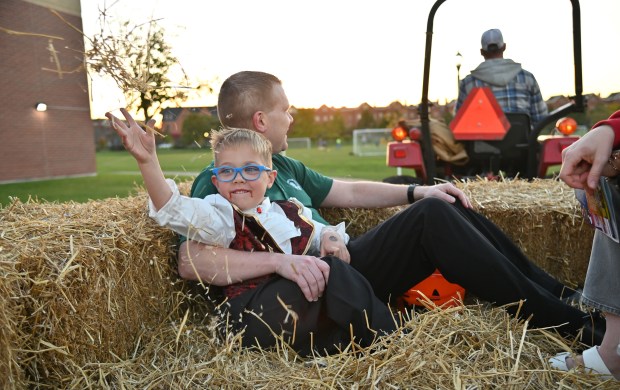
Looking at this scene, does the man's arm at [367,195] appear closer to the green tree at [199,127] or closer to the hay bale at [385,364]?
the green tree at [199,127]

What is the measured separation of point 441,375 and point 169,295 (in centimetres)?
118

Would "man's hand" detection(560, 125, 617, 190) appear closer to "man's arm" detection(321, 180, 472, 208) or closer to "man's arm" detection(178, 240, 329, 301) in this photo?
"man's arm" detection(178, 240, 329, 301)

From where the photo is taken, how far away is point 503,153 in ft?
16.6

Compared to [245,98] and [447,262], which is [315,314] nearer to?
[447,262]

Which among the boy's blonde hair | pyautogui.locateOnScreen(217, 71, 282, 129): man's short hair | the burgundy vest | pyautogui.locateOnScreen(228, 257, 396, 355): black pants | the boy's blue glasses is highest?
pyautogui.locateOnScreen(217, 71, 282, 129): man's short hair

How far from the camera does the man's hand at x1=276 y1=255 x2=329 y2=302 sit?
1974 mm

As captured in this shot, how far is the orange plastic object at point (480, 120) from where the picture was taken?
475cm

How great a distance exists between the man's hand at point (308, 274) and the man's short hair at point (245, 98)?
2.51 feet

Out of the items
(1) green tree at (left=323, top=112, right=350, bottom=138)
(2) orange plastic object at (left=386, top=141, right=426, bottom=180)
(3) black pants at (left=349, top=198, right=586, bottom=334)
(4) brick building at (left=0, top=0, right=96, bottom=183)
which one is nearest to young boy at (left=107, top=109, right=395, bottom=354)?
(3) black pants at (left=349, top=198, right=586, bottom=334)

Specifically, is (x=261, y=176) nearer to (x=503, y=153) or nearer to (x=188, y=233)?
(x=188, y=233)

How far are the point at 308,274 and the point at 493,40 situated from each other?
3.85m

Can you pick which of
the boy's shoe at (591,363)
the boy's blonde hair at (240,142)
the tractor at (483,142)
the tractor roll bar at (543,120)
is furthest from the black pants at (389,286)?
the tractor at (483,142)

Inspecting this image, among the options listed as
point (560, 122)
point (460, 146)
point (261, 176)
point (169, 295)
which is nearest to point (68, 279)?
point (169, 295)

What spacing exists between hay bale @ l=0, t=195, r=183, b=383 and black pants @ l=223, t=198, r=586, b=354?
0.36 meters
